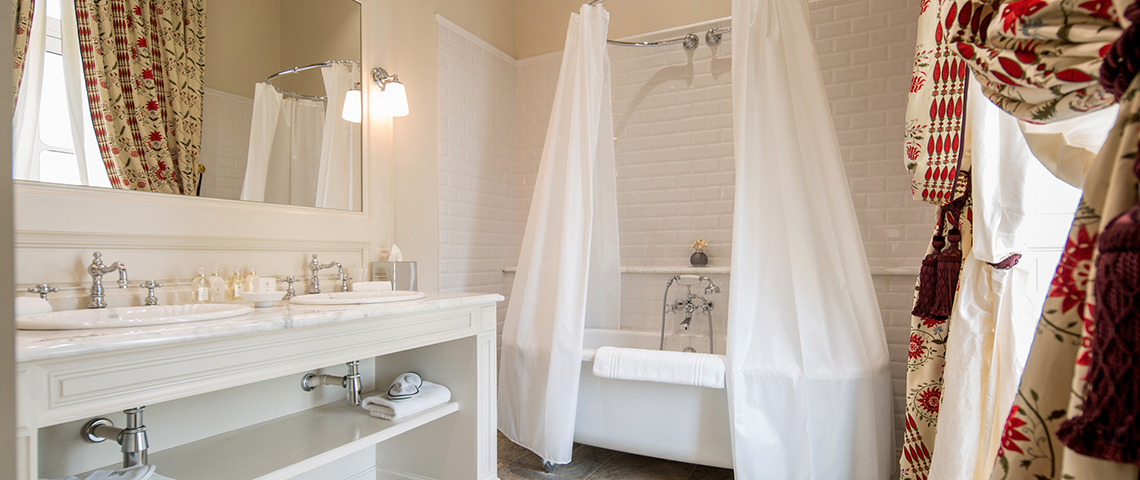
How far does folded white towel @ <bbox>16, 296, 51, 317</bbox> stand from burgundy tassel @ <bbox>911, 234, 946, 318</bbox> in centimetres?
229

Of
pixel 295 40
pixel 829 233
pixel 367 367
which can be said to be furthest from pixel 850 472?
pixel 295 40

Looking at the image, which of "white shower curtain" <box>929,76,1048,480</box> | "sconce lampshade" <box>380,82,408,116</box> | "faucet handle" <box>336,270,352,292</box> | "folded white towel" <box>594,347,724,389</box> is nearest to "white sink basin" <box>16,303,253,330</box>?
"faucet handle" <box>336,270,352,292</box>

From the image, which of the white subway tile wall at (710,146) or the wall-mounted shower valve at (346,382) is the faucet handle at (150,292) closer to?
the wall-mounted shower valve at (346,382)

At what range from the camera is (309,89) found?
230cm

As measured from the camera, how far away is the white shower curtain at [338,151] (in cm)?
235

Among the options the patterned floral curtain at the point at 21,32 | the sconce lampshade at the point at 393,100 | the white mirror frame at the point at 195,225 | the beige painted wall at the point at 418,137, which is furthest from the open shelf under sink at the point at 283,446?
→ the sconce lampshade at the point at 393,100

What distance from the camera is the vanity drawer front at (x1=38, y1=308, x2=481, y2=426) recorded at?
1.12 m

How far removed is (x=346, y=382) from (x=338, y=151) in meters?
0.97

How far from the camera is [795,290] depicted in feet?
7.09

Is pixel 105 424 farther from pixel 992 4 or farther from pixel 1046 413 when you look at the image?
pixel 992 4

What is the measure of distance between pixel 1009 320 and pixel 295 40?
8.11ft

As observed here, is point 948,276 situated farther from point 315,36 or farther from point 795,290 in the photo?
point 315,36

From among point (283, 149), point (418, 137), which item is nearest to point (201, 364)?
point (283, 149)

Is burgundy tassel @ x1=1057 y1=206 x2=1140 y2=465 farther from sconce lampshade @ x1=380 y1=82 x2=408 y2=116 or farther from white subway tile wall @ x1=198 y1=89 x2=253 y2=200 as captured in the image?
sconce lampshade @ x1=380 y1=82 x2=408 y2=116
